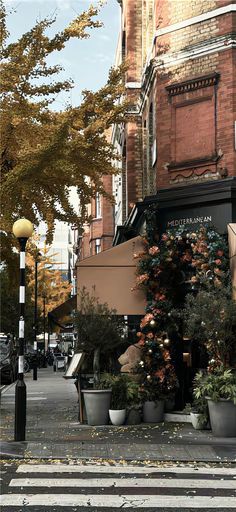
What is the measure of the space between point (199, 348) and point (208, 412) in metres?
1.91

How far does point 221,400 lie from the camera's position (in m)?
12.2

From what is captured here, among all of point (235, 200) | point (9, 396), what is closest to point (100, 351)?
point (235, 200)

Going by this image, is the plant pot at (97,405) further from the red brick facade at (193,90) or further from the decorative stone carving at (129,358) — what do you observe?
the red brick facade at (193,90)

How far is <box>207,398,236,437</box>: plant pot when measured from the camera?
39.9ft

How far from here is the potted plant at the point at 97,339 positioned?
13.9 meters

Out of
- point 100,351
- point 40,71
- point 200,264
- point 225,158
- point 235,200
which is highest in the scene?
point 40,71

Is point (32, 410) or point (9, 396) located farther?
point (9, 396)

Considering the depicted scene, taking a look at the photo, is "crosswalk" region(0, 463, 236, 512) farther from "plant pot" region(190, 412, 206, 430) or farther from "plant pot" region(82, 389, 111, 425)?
"plant pot" region(82, 389, 111, 425)

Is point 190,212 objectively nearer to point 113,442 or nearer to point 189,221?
point 189,221

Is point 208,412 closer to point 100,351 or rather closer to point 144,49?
point 100,351

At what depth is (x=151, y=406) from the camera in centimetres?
1406

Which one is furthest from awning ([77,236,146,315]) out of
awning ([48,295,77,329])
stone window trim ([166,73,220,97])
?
awning ([48,295,77,329])

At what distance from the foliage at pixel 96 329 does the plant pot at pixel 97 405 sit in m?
0.36

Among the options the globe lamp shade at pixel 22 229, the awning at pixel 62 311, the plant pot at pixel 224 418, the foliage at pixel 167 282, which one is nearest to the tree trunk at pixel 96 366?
the foliage at pixel 167 282
